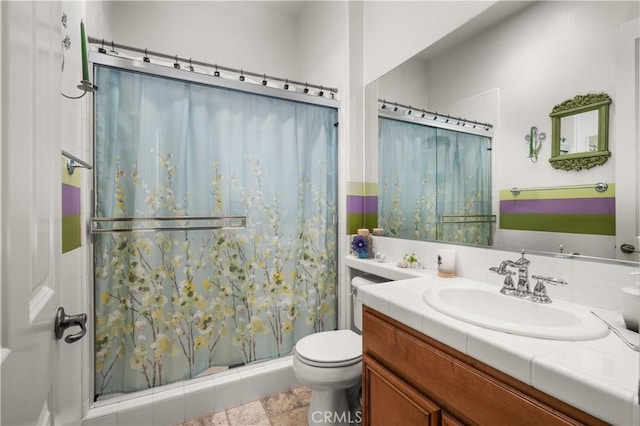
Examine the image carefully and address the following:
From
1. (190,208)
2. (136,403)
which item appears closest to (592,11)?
(190,208)

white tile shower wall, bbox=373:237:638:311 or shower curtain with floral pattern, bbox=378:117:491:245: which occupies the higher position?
shower curtain with floral pattern, bbox=378:117:491:245

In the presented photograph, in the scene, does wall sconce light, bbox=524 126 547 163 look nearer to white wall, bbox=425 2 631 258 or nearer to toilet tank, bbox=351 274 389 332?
white wall, bbox=425 2 631 258

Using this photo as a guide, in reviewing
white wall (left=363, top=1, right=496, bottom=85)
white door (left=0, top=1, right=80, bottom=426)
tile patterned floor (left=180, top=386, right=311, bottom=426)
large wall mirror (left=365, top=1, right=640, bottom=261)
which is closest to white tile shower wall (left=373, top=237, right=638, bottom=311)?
large wall mirror (left=365, top=1, right=640, bottom=261)

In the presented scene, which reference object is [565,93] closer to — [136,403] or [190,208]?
[190,208]

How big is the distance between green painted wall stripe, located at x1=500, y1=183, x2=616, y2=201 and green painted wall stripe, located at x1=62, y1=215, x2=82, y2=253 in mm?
1760

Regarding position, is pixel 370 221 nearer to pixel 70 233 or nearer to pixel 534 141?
pixel 534 141

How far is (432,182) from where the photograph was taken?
1687 mm

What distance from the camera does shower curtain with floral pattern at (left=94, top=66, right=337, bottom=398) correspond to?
1.55 metres

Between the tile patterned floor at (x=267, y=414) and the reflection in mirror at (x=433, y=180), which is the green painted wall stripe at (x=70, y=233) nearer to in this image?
the tile patterned floor at (x=267, y=414)

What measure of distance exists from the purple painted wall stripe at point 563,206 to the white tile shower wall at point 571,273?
17 cm

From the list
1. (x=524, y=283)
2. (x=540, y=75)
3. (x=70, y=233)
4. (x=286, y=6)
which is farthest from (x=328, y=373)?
(x=286, y=6)

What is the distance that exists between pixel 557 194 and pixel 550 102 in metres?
0.35

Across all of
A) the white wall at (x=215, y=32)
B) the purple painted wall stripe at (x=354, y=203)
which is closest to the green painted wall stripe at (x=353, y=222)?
the purple painted wall stripe at (x=354, y=203)

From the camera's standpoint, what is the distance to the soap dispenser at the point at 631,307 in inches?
30.9
